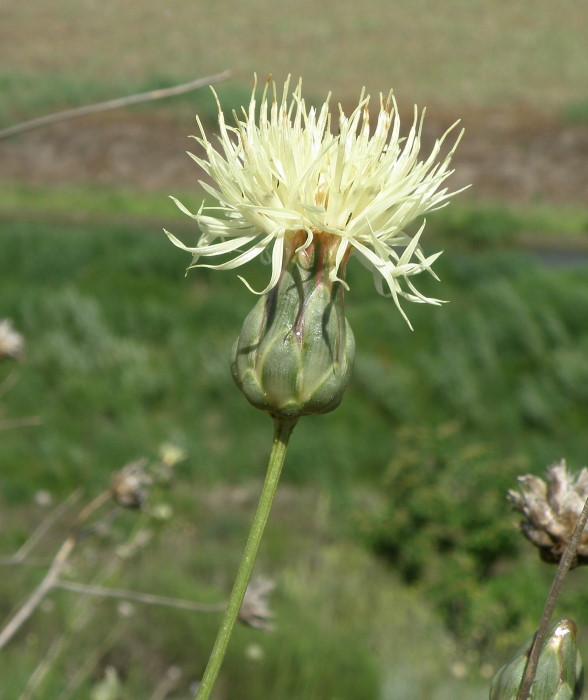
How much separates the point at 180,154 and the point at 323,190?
23.2m

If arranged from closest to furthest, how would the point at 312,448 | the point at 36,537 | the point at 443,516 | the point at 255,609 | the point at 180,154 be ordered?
the point at 255,609, the point at 36,537, the point at 443,516, the point at 312,448, the point at 180,154

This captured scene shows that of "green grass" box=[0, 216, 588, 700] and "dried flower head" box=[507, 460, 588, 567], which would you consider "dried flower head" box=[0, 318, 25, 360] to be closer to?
"green grass" box=[0, 216, 588, 700]

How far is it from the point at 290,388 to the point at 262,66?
59.0 feet

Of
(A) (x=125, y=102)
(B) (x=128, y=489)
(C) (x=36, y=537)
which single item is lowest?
(C) (x=36, y=537)

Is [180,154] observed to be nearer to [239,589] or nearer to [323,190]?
[323,190]

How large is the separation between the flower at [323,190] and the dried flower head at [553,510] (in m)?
0.33

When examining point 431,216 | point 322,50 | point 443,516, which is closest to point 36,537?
point 443,516

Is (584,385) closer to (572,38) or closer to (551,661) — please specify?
(551,661)

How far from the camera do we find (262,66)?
728 inches

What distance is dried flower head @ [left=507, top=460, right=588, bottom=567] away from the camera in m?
1.36

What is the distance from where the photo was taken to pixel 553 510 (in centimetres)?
138

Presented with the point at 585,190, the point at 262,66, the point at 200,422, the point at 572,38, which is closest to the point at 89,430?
the point at 200,422

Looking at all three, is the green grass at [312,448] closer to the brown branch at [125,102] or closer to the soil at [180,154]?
the brown branch at [125,102]

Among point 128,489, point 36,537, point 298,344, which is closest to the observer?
point 298,344
